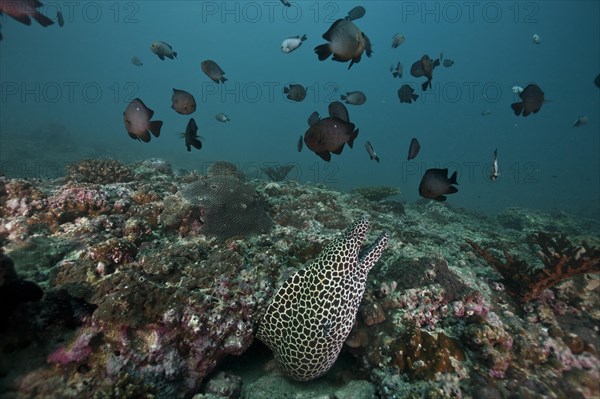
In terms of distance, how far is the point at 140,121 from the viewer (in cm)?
552

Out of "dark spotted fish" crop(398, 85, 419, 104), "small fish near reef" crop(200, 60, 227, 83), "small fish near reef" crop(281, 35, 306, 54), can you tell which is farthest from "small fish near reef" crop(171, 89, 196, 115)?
"dark spotted fish" crop(398, 85, 419, 104)

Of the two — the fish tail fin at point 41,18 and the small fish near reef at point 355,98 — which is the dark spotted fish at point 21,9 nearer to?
the fish tail fin at point 41,18

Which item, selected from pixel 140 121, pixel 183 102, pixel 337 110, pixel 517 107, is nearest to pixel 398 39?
pixel 517 107

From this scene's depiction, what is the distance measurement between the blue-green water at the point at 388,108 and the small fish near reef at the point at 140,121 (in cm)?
2063

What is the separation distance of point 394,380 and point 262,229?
3397 millimetres

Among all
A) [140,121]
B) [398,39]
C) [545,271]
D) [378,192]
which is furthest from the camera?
[378,192]

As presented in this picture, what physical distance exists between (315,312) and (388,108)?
180m

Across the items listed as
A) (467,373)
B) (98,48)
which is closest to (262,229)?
(467,373)

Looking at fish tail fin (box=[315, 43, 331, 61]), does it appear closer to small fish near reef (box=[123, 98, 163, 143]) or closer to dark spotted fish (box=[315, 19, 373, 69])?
dark spotted fish (box=[315, 19, 373, 69])

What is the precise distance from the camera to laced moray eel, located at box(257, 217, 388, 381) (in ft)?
13.7

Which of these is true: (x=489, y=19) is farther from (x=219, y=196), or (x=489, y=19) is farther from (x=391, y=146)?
(x=219, y=196)

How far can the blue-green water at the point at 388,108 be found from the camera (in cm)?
4300

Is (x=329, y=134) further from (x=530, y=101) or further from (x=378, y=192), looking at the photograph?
(x=378, y=192)

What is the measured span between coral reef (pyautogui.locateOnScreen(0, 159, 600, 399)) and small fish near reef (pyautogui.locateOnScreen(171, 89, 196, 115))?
1.98 m
